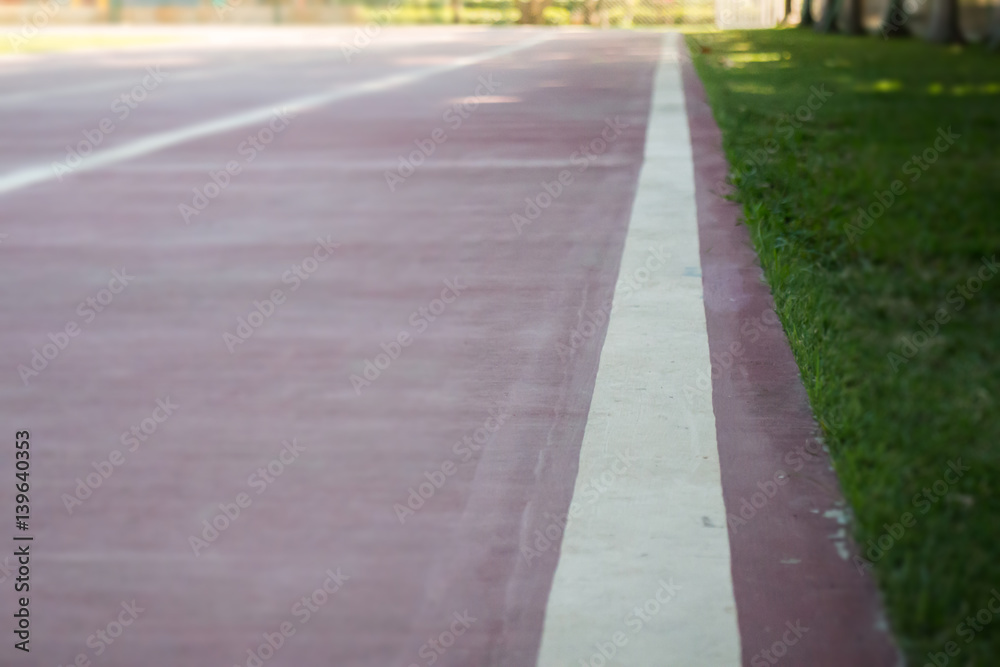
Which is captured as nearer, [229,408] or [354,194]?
[229,408]

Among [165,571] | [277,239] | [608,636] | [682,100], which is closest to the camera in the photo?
[608,636]

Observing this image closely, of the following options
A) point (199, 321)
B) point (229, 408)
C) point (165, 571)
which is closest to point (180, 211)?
point (199, 321)

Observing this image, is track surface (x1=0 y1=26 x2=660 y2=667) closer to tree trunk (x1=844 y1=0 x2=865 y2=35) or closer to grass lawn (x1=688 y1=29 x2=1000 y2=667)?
grass lawn (x1=688 y1=29 x2=1000 y2=667)

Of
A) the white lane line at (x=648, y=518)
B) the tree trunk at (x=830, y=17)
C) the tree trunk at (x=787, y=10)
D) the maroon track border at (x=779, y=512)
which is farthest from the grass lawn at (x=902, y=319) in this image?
the tree trunk at (x=787, y=10)

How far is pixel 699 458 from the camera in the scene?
2641 mm

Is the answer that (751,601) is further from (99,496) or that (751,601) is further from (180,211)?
(180,211)

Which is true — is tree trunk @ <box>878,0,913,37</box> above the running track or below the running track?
above

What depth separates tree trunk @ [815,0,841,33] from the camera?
24.0 m

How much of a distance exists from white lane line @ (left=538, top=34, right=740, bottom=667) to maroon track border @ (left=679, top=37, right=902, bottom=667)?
0.05 metres

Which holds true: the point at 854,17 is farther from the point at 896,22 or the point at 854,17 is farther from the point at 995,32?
the point at 995,32

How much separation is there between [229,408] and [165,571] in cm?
82

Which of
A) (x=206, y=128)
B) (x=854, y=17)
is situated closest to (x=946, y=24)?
(x=854, y=17)

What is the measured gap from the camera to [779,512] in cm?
240

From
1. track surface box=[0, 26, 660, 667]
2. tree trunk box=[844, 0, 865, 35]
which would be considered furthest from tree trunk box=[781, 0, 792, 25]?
track surface box=[0, 26, 660, 667]
